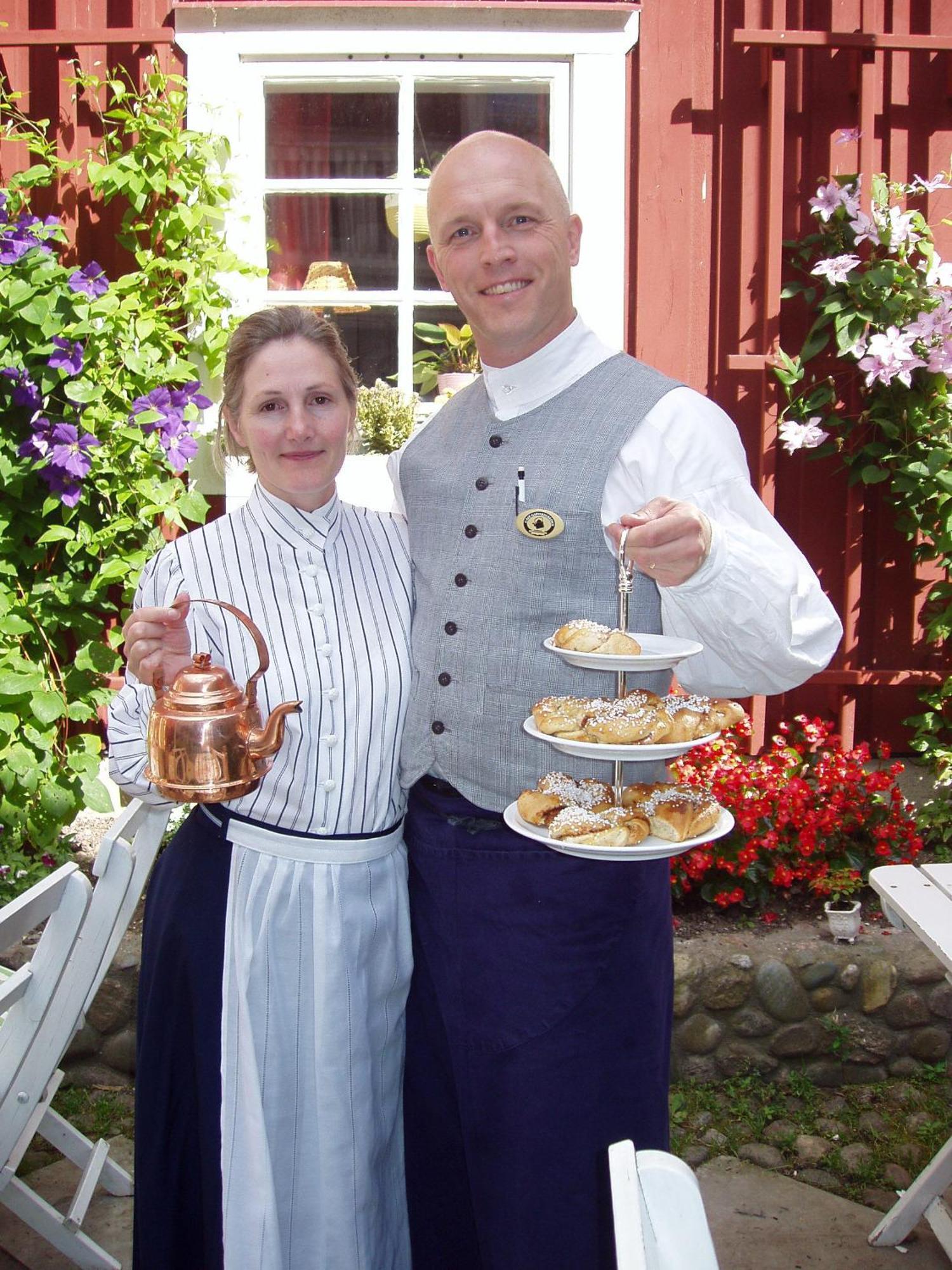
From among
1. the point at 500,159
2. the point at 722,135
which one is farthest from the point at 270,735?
the point at 722,135

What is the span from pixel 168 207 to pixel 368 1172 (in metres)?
3.19

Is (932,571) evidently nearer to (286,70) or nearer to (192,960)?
(286,70)

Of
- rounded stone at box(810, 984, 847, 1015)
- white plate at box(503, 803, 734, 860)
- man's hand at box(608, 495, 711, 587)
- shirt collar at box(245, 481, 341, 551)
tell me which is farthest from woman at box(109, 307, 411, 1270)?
rounded stone at box(810, 984, 847, 1015)

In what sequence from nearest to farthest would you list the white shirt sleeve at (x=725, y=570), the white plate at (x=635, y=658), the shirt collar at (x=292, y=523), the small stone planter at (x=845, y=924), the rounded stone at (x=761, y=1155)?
the white plate at (x=635, y=658)
the white shirt sleeve at (x=725, y=570)
the shirt collar at (x=292, y=523)
the rounded stone at (x=761, y=1155)
the small stone planter at (x=845, y=924)

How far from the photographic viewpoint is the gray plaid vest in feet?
5.84

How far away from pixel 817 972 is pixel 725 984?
10.4 inches

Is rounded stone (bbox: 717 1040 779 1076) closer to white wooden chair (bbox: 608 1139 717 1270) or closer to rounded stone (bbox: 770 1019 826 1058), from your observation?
rounded stone (bbox: 770 1019 826 1058)

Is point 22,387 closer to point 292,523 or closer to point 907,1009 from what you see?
point 292,523

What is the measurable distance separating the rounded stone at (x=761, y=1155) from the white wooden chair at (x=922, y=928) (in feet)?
1.15

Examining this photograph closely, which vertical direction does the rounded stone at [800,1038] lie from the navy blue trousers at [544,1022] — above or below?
below

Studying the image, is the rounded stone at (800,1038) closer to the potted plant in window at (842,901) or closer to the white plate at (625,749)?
the potted plant in window at (842,901)

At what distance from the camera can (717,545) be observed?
60.0 inches

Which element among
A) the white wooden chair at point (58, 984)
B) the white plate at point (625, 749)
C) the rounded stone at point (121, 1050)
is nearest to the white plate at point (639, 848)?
the white plate at point (625, 749)

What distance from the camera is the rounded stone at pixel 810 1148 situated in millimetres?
2973
